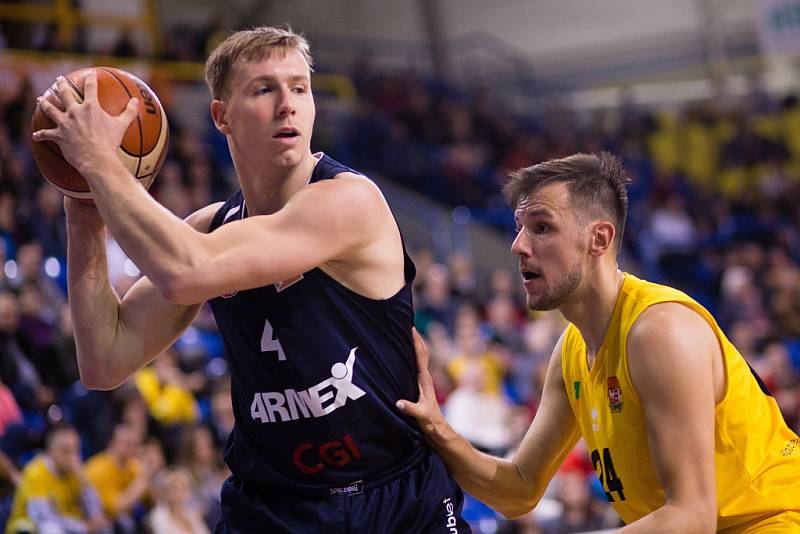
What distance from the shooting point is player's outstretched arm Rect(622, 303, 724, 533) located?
288 centimetres

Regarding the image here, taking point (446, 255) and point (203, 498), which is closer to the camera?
point (203, 498)

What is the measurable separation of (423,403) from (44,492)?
13.3 feet

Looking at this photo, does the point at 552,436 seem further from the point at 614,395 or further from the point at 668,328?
the point at 668,328

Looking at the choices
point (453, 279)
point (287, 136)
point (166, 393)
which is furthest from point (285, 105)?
point (453, 279)

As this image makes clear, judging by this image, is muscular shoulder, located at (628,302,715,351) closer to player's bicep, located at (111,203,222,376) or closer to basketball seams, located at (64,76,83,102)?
player's bicep, located at (111,203,222,376)

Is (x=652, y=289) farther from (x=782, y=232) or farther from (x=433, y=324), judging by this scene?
(x=782, y=232)

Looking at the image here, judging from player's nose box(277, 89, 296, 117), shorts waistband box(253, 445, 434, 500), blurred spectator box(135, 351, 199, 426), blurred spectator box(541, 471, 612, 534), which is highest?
player's nose box(277, 89, 296, 117)

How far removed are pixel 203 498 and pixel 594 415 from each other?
4614 mm

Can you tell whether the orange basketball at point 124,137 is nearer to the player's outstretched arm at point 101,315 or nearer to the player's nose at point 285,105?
the player's outstretched arm at point 101,315

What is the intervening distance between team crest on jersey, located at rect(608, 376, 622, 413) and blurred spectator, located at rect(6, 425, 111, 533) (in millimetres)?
4410

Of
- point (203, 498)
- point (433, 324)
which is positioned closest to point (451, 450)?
point (203, 498)

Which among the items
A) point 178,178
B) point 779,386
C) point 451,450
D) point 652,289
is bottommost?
point 779,386

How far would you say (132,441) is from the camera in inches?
286

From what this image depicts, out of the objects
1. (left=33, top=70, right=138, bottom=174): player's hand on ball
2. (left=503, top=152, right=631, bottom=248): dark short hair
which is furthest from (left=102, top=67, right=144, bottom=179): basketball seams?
(left=503, top=152, right=631, bottom=248): dark short hair
